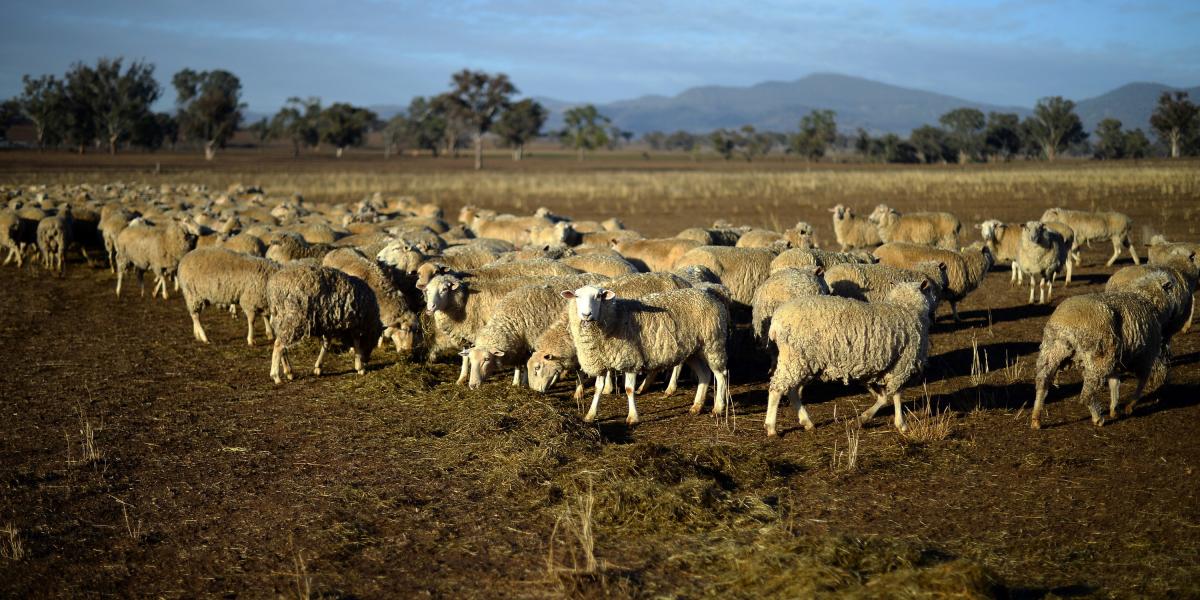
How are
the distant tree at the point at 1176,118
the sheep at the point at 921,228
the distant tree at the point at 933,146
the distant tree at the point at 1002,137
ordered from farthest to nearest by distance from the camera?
the distant tree at the point at 1002,137, the distant tree at the point at 933,146, the distant tree at the point at 1176,118, the sheep at the point at 921,228

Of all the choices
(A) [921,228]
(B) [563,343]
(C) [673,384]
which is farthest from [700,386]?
(A) [921,228]

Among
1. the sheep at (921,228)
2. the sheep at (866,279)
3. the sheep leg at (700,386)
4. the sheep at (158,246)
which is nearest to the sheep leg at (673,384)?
the sheep leg at (700,386)

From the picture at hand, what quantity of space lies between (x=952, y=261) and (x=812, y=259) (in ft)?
9.27

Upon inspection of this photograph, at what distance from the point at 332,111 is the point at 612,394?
111666 millimetres

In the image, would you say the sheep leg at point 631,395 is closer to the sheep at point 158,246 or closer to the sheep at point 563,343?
the sheep at point 563,343

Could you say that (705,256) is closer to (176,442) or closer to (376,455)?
(376,455)

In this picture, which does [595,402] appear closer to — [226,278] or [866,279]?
[866,279]

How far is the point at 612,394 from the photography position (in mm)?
10328

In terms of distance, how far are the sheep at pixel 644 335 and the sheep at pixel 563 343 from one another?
0.37 meters

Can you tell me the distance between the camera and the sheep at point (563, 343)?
30.9ft

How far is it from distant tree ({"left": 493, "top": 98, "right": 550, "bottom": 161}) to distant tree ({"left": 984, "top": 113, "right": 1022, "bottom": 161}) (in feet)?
182

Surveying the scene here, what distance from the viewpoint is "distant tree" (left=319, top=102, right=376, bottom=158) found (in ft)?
368

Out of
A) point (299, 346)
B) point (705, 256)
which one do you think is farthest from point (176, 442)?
point (705, 256)

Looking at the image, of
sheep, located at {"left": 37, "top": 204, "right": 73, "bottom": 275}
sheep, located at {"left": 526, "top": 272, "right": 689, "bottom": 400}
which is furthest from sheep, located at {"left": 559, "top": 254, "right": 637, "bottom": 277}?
sheep, located at {"left": 37, "top": 204, "right": 73, "bottom": 275}
